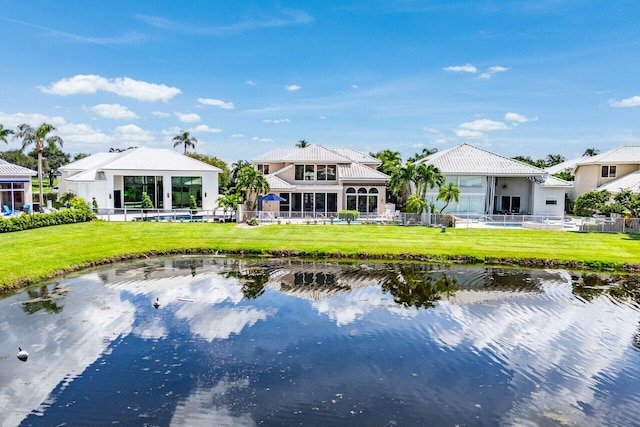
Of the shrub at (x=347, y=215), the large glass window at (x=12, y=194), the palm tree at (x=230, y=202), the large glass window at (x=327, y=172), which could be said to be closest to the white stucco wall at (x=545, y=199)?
the shrub at (x=347, y=215)

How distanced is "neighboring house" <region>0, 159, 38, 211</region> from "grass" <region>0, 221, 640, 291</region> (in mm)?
8600

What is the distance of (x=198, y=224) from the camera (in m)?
36.5

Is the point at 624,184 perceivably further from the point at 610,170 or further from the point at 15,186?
the point at 15,186

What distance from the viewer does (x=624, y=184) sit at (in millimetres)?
44375

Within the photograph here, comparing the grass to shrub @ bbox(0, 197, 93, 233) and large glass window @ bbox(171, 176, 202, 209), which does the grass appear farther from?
large glass window @ bbox(171, 176, 202, 209)

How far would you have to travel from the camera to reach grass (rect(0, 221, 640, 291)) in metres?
25.5

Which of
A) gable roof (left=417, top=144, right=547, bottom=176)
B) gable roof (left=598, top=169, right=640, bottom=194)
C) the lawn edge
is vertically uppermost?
gable roof (left=417, top=144, right=547, bottom=176)

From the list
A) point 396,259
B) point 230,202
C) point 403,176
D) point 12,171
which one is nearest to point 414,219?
point 403,176

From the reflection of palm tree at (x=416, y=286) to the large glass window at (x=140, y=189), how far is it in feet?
91.4

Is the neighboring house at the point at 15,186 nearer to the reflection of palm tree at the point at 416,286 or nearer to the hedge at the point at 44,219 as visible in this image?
the hedge at the point at 44,219

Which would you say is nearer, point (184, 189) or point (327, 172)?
point (327, 172)

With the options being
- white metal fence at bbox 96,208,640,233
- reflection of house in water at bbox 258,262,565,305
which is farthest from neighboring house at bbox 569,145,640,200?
reflection of house in water at bbox 258,262,565,305

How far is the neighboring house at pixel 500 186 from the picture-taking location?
43.1 metres

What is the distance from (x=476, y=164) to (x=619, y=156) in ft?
52.5
